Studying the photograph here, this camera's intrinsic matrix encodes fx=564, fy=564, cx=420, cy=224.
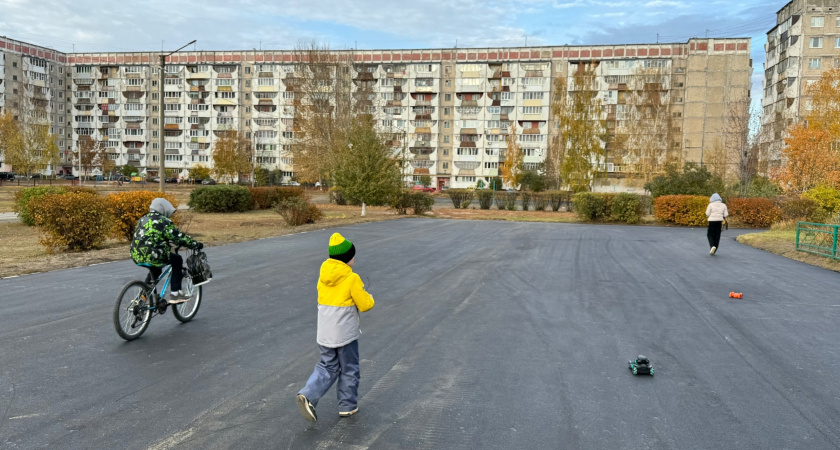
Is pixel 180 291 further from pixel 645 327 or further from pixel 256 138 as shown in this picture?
pixel 256 138

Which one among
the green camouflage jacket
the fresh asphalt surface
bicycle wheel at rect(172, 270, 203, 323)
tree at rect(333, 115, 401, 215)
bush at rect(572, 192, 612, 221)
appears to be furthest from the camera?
tree at rect(333, 115, 401, 215)

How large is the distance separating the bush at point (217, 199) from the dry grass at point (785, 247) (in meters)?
23.8

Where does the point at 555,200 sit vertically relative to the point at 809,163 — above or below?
below

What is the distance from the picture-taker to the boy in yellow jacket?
428 centimetres

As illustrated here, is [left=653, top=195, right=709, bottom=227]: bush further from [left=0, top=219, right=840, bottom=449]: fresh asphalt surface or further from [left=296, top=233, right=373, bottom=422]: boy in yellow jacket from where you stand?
[left=296, top=233, right=373, bottom=422]: boy in yellow jacket

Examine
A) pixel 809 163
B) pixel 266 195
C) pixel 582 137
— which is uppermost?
pixel 582 137

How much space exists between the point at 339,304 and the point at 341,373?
55 centimetres

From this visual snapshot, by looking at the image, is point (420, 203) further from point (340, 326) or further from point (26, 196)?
point (340, 326)

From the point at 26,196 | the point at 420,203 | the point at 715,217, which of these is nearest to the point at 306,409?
the point at 715,217

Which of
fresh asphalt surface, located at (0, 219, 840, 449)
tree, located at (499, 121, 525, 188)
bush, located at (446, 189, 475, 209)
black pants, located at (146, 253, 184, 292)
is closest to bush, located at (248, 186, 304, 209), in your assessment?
bush, located at (446, 189, 475, 209)

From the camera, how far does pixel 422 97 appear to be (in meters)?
96.2

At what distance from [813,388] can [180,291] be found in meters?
6.66

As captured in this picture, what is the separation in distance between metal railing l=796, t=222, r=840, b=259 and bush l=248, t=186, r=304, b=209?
24.1 meters

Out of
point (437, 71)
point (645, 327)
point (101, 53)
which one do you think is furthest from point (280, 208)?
point (101, 53)
